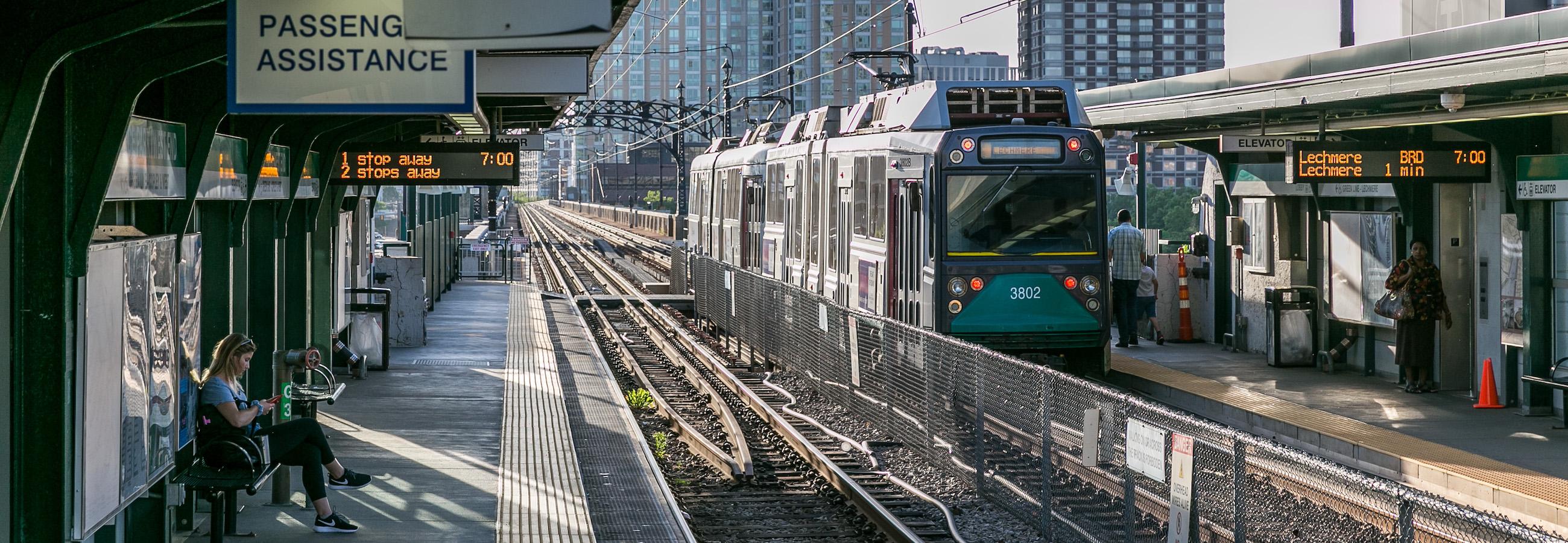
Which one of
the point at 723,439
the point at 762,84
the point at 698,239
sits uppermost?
the point at 762,84

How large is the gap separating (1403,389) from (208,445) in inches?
475

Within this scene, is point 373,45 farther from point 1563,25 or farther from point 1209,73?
point 1209,73

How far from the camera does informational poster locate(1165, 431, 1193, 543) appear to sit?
7.78m

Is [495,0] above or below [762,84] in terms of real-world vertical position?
below

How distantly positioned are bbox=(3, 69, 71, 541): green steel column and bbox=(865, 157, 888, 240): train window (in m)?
10.1

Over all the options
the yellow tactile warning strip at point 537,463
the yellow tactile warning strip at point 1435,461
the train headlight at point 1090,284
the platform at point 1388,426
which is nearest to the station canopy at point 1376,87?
the train headlight at point 1090,284

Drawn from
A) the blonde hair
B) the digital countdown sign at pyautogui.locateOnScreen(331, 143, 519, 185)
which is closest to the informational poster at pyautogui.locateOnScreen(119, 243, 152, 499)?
the blonde hair

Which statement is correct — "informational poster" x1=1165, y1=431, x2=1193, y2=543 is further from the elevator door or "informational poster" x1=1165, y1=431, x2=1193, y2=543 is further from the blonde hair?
the elevator door

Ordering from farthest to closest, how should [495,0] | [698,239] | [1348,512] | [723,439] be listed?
[698,239]
[723,439]
[1348,512]
[495,0]

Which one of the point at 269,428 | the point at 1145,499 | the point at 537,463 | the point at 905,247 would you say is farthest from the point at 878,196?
the point at 1145,499

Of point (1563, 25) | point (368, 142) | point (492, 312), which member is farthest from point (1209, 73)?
point (492, 312)

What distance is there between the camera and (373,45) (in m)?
6.70

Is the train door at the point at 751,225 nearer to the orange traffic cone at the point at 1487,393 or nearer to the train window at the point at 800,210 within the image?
the train window at the point at 800,210

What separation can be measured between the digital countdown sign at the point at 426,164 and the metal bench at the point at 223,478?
6266 millimetres
